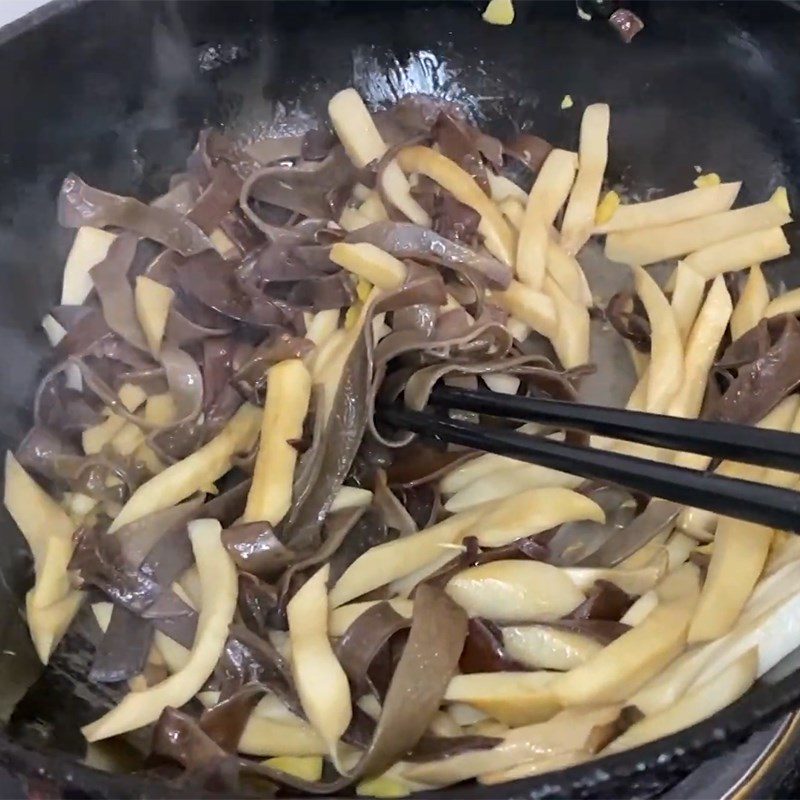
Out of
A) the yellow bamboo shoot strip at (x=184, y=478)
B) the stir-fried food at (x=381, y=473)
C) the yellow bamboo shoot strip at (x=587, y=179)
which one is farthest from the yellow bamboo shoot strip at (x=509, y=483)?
the yellow bamboo shoot strip at (x=587, y=179)

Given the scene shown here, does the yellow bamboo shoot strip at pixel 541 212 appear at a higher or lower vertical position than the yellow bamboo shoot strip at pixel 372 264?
lower

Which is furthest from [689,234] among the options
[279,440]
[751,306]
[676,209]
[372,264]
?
[279,440]

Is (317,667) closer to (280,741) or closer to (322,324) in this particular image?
(280,741)

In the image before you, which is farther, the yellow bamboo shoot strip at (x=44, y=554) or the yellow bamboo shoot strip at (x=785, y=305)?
the yellow bamboo shoot strip at (x=785, y=305)

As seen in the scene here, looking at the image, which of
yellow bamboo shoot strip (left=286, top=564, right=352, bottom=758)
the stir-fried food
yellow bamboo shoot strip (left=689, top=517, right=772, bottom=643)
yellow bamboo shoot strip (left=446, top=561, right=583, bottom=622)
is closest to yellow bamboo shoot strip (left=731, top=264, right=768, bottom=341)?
the stir-fried food

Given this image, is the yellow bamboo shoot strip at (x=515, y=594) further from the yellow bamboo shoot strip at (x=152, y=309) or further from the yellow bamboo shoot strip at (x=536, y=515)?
the yellow bamboo shoot strip at (x=152, y=309)

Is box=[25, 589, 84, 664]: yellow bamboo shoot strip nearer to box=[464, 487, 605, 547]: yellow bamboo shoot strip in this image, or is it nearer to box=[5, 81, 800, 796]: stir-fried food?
box=[5, 81, 800, 796]: stir-fried food

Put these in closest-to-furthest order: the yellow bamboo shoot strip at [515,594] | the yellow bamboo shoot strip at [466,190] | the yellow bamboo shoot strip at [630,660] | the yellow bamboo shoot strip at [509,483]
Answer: the yellow bamboo shoot strip at [630,660]
the yellow bamboo shoot strip at [515,594]
the yellow bamboo shoot strip at [509,483]
the yellow bamboo shoot strip at [466,190]

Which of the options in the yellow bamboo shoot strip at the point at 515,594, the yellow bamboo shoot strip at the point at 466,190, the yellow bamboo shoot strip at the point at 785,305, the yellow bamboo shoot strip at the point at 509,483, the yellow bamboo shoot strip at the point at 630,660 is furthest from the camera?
the yellow bamboo shoot strip at the point at 466,190
